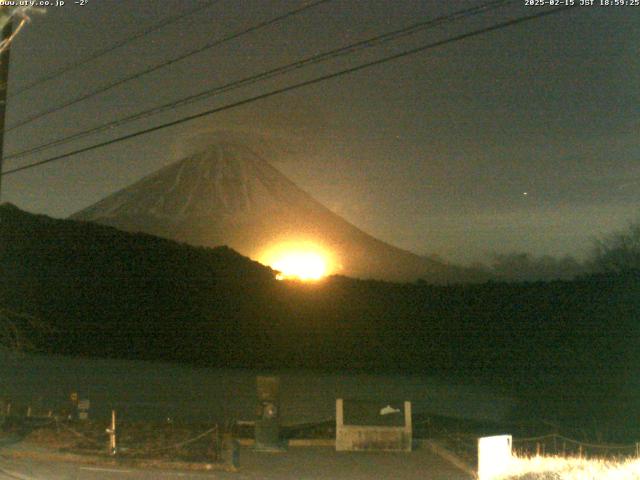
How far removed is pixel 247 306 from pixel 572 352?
54.7 ft

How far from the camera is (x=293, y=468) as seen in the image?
50.0ft

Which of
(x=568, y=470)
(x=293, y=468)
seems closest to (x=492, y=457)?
(x=568, y=470)

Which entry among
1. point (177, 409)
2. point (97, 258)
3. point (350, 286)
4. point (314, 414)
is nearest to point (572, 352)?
point (350, 286)

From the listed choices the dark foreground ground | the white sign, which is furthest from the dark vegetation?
the white sign

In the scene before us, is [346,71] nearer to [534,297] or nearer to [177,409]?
[177,409]

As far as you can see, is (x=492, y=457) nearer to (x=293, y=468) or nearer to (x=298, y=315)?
(x=293, y=468)

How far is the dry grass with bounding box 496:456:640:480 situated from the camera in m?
10.0

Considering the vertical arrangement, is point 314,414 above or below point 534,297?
below

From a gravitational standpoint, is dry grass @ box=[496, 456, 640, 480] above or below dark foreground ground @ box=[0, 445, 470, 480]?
above

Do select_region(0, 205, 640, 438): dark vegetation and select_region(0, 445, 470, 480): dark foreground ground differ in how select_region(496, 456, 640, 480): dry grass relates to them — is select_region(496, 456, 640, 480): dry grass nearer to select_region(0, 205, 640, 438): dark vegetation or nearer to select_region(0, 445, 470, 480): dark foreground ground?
select_region(0, 445, 470, 480): dark foreground ground

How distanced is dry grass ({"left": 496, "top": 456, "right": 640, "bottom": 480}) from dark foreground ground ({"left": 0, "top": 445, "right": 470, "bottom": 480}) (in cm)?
184

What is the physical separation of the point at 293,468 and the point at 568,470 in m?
6.03

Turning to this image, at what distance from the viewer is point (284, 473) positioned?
14.6m

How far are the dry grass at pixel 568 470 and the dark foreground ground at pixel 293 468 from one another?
6.05 ft
